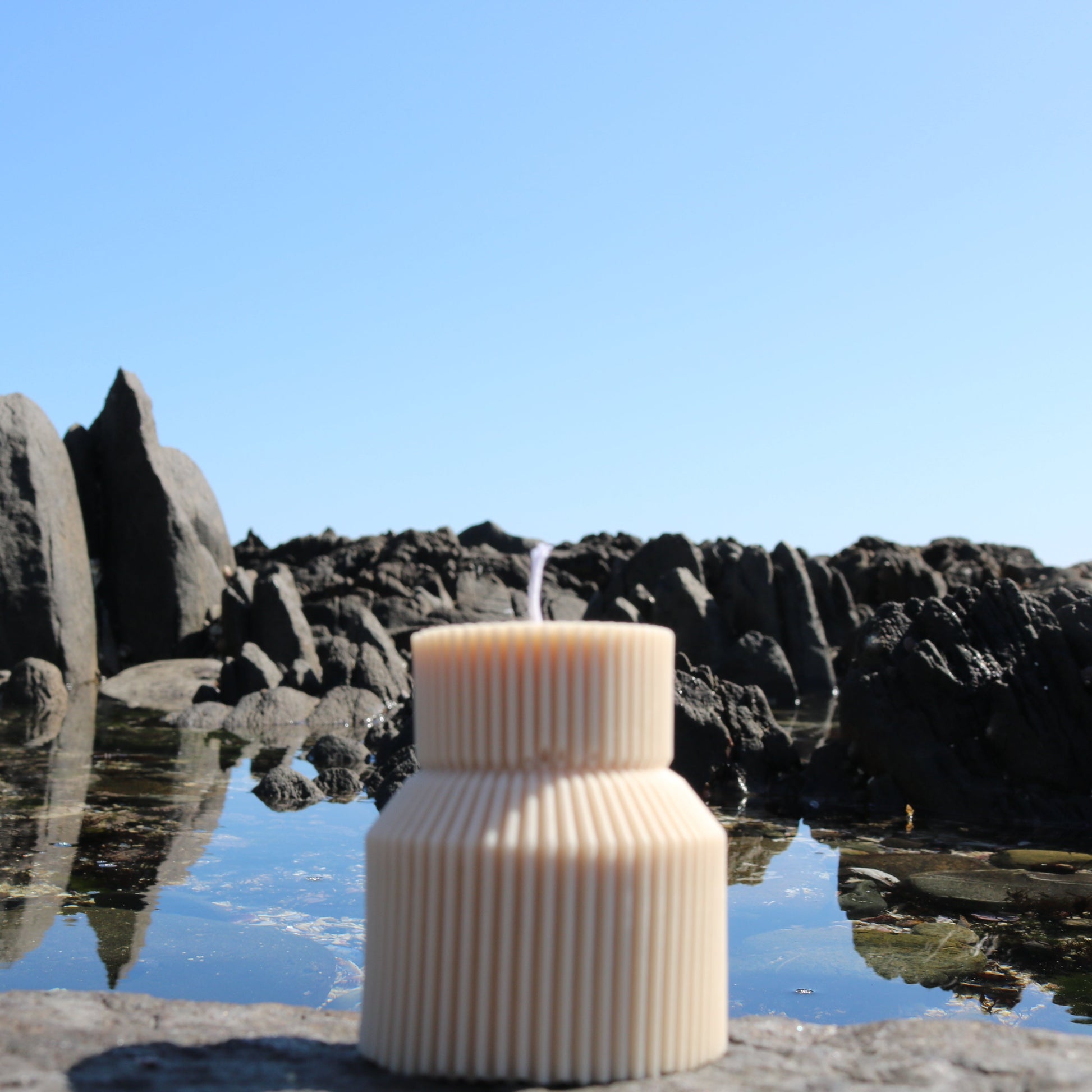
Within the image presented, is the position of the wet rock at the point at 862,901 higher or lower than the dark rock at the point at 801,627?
→ lower

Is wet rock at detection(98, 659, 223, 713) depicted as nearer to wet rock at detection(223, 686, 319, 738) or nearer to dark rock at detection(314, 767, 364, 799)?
wet rock at detection(223, 686, 319, 738)

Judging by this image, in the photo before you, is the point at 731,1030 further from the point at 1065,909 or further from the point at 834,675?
the point at 834,675

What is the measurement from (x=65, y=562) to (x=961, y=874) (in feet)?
48.6

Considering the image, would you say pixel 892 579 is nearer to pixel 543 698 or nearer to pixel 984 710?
pixel 984 710

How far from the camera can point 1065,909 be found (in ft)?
15.4

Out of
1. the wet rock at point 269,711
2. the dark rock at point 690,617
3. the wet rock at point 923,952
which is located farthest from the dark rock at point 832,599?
the wet rock at point 923,952

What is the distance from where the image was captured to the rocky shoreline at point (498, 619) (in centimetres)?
758

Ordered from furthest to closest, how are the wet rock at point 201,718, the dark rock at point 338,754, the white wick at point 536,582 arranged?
the wet rock at point 201,718 → the dark rock at point 338,754 → the white wick at point 536,582

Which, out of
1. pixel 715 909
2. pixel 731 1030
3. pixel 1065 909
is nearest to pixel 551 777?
pixel 715 909

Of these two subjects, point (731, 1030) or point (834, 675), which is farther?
point (834, 675)

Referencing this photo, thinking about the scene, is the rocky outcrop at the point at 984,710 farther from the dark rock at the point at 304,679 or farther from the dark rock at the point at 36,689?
the dark rock at the point at 36,689

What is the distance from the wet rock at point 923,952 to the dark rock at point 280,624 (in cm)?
1218

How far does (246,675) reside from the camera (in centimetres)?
1400

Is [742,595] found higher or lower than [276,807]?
higher
